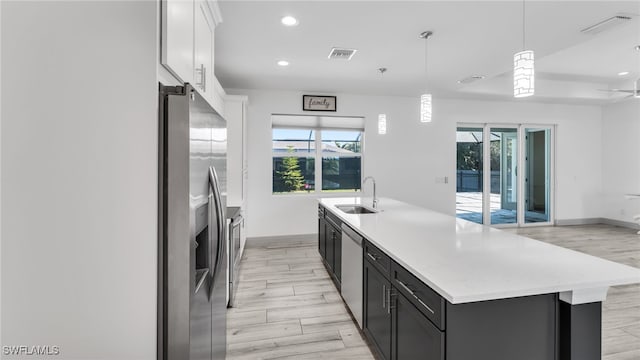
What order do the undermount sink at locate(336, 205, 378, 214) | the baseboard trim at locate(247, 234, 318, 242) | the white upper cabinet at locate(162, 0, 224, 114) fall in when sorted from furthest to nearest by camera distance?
the baseboard trim at locate(247, 234, 318, 242), the undermount sink at locate(336, 205, 378, 214), the white upper cabinet at locate(162, 0, 224, 114)

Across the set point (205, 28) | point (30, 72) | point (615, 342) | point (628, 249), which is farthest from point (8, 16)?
point (628, 249)

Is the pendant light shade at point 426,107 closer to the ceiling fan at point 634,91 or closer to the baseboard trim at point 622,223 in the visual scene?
the ceiling fan at point 634,91

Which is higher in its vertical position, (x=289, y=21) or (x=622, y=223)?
(x=289, y=21)

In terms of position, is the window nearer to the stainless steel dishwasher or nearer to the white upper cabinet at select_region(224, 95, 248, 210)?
the white upper cabinet at select_region(224, 95, 248, 210)

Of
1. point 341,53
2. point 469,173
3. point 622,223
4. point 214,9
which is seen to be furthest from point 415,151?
point 622,223

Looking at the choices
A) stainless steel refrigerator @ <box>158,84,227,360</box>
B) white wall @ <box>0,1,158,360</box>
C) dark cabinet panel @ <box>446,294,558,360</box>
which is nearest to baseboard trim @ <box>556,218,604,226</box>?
dark cabinet panel @ <box>446,294,558,360</box>

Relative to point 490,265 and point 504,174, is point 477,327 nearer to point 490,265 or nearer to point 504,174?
point 490,265

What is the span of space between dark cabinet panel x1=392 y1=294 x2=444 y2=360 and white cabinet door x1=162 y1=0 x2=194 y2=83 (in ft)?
5.09

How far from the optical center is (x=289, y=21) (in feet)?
9.32

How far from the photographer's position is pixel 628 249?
4.76 metres

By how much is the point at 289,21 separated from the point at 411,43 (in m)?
1.38

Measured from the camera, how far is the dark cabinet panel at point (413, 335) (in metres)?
1.32

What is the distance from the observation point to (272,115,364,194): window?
5551 millimetres

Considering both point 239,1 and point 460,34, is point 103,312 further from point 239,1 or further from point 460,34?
point 460,34
